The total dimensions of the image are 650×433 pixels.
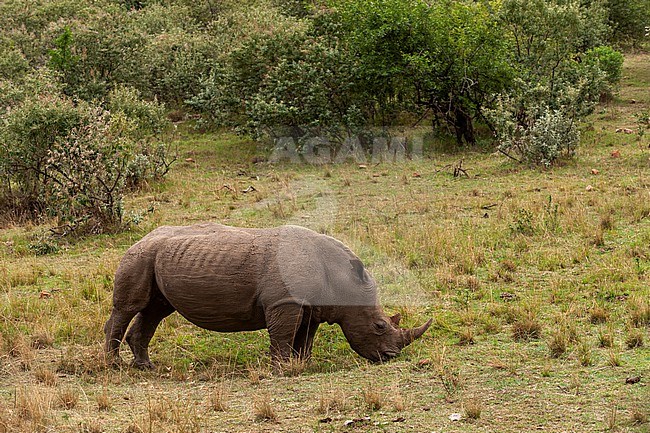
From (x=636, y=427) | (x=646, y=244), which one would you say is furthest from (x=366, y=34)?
(x=636, y=427)

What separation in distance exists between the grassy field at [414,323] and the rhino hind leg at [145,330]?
0.25m

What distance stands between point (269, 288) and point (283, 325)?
35 centimetres

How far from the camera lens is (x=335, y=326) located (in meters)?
8.69

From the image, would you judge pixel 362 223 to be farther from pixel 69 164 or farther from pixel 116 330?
pixel 116 330

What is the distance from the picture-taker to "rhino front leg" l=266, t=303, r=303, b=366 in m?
7.21

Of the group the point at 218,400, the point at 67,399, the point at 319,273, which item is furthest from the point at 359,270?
the point at 67,399

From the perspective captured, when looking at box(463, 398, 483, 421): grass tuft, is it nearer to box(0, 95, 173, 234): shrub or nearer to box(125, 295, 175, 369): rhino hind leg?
box(125, 295, 175, 369): rhino hind leg

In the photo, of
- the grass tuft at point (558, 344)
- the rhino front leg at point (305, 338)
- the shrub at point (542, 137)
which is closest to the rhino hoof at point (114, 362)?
the rhino front leg at point (305, 338)

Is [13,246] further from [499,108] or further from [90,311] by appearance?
[499,108]

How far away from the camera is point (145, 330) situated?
7875 millimetres

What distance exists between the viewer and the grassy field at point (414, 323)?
227 inches

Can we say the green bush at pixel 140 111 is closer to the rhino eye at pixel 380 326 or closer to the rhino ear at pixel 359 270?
the rhino ear at pixel 359 270

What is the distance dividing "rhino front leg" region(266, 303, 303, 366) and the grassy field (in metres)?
0.25

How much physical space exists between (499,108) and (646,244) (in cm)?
826
